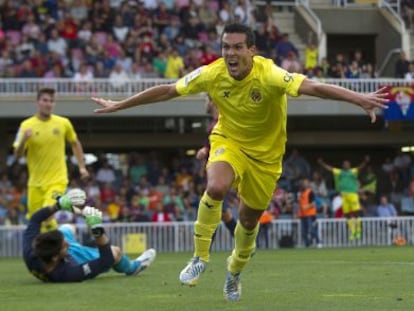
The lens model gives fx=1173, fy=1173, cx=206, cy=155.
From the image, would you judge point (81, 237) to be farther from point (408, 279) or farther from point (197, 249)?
point (197, 249)

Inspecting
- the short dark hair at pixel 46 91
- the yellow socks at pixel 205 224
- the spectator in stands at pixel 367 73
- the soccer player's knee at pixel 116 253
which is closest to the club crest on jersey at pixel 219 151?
the yellow socks at pixel 205 224

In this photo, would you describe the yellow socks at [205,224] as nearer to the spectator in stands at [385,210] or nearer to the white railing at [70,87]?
the white railing at [70,87]

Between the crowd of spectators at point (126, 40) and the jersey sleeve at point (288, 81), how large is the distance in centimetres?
1924

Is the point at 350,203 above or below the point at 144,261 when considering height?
below

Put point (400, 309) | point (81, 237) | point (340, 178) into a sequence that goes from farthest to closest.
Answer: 1. point (340, 178)
2. point (81, 237)
3. point (400, 309)

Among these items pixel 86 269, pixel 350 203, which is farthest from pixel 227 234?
pixel 86 269

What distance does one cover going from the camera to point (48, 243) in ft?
40.3

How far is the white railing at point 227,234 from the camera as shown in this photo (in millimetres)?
25953

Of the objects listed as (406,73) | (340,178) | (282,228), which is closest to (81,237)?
(282,228)

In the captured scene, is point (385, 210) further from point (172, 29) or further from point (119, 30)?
point (119, 30)

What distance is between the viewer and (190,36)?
3225 cm

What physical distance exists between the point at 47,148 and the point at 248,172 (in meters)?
6.11

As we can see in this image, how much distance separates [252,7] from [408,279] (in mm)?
22610

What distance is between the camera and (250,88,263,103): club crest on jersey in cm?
1000
